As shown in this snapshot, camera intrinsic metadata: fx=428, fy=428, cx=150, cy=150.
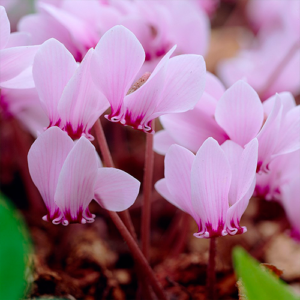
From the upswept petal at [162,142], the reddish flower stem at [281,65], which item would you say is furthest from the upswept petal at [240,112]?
the reddish flower stem at [281,65]

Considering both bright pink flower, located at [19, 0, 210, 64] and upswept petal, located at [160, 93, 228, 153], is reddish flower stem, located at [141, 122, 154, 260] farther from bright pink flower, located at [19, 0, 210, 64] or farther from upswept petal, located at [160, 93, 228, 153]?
bright pink flower, located at [19, 0, 210, 64]

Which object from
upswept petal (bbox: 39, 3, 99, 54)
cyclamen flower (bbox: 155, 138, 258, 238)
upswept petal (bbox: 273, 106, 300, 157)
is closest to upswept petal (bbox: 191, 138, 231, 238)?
cyclamen flower (bbox: 155, 138, 258, 238)

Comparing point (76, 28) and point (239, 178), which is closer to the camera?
point (239, 178)

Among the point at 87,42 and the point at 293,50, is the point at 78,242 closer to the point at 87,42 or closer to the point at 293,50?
the point at 87,42

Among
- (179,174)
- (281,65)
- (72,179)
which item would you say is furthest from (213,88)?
(281,65)

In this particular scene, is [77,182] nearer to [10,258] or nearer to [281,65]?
[10,258]

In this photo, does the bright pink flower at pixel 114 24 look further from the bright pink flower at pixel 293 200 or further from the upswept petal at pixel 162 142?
the bright pink flower at pixel 293 200

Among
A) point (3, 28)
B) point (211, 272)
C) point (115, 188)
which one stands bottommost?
point (211, 272)
